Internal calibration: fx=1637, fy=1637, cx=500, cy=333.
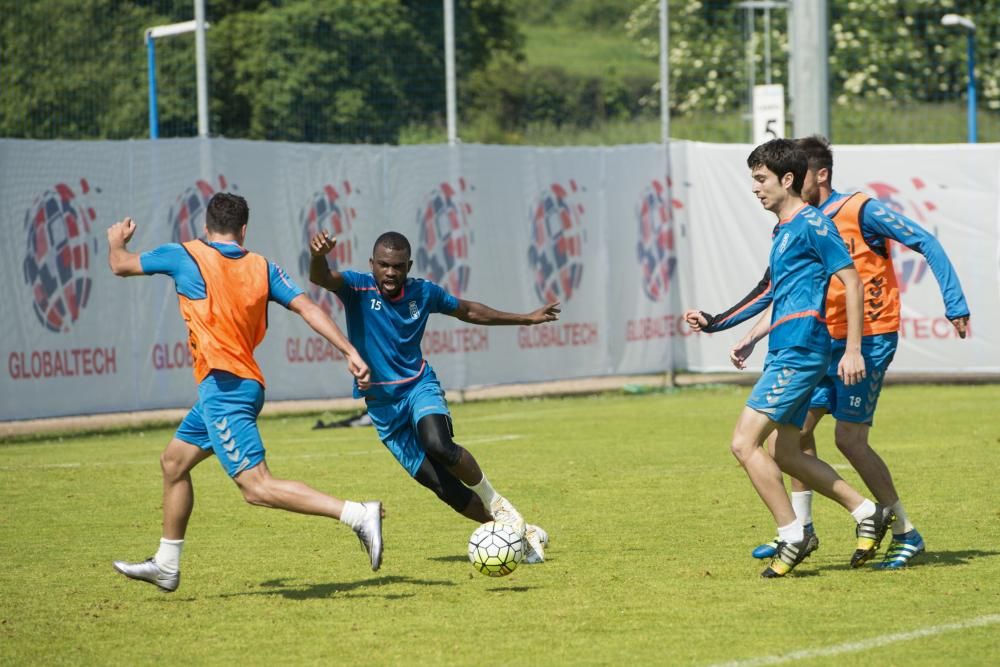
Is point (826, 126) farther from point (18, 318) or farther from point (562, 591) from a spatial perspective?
point (562, 591)

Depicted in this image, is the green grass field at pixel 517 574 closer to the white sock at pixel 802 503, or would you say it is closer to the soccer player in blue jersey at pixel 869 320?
the white sock at pixel 802 503

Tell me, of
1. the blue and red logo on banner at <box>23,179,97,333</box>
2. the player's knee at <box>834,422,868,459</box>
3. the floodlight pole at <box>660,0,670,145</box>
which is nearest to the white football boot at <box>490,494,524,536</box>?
the player's knee at <box>834,422,868,459</box>

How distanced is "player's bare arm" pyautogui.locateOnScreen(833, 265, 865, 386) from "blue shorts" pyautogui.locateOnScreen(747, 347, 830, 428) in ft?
0.52

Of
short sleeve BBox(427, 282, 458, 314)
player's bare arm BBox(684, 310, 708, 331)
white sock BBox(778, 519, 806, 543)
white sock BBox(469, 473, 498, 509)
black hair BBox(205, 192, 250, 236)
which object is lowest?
white sock BBox(778, 519, 806, 543)

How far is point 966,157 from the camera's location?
19672mm

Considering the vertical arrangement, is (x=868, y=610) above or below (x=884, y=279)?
below

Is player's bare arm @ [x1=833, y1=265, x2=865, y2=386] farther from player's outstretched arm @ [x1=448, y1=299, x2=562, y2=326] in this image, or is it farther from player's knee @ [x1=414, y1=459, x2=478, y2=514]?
player's knee @ [x1=414, y1=459, x2=478, y2=514]

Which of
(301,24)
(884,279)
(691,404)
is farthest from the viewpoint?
(301,24)

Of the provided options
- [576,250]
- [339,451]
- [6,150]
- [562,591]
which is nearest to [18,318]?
[6,150]

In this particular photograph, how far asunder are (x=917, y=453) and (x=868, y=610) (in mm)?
6440

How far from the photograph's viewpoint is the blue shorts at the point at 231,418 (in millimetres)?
7777

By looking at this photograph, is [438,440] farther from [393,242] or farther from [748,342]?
[748,342]

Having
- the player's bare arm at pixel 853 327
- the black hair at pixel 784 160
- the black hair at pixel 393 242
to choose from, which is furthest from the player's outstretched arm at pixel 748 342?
the black hair at pixel 393 242

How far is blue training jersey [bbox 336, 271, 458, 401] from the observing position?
348 inches
